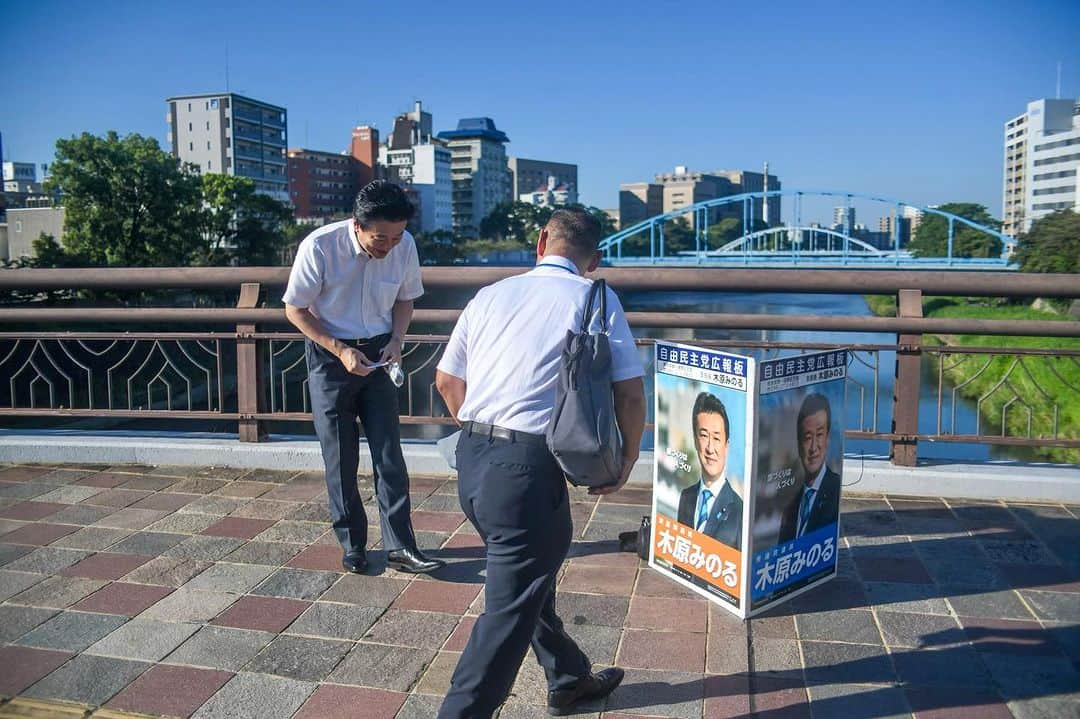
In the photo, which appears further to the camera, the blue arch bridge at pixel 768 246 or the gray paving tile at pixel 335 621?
the blue arch bridge at pixel 768 246

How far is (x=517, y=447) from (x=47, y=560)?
2748mm

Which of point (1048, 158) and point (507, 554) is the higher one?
point (1048, 158)

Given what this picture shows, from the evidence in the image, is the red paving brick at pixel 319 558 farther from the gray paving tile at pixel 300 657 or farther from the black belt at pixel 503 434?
the black belt at pixel 503 434

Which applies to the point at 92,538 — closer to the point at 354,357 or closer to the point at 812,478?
the point at 354,357

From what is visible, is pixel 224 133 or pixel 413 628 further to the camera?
pixel 224 133

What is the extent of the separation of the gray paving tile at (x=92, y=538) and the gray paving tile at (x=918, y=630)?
336 cm

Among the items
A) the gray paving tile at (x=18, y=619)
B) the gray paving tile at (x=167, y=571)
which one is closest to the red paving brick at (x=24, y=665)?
the gray paving tile at (x=18, y=619)

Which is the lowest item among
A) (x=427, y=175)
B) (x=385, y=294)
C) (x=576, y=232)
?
(x=385, y=294)

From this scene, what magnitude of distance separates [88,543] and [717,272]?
3414mm

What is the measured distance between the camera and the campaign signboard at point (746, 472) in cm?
319

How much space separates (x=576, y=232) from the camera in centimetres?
253

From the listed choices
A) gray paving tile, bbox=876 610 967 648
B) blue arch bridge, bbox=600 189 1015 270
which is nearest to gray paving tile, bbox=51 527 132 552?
gray paving tile, bbox=876 610 967 648

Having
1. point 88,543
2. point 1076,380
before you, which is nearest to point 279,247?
point 1076,380

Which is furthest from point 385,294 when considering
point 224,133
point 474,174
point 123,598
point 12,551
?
point 474,174
